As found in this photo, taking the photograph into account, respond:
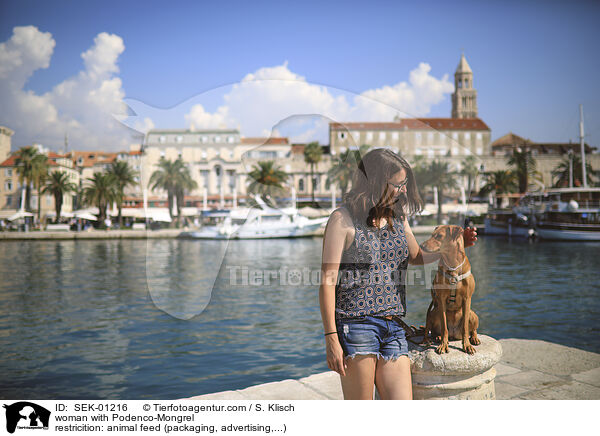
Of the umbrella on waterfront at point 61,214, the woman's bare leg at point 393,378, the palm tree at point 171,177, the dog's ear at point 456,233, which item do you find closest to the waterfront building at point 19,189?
the umbrella on waterfront at point 61,214

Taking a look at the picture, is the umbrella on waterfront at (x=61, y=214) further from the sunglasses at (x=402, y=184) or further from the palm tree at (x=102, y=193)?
the sunglasses at (x=402, y=184)

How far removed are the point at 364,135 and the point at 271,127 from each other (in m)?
0.81

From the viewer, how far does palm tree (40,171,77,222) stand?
49125 mm

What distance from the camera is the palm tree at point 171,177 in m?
4.04

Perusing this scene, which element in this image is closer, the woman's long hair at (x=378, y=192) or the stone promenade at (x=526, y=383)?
the woman's long hair at (x=378, y=192)

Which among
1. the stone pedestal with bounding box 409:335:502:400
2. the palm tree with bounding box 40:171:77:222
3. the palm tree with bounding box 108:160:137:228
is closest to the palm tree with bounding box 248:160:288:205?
the stone pedestal with bounding box 409:335:502:400

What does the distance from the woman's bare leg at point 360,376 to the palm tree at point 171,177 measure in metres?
2.31

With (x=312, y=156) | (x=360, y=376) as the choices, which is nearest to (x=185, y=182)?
(x=312, y=156)

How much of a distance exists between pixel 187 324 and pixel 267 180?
627 cm

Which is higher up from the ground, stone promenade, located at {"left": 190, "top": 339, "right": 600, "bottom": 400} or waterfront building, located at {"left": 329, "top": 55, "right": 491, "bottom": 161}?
waterfront building, located at {"left": 329, "top": 55, "right": 491, "bottom": 161}

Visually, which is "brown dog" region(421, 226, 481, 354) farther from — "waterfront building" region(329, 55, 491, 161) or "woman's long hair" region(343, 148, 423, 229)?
"waterfront building" region(329, 55, 491, 161)

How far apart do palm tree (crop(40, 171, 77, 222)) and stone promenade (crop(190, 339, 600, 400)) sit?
163 feet

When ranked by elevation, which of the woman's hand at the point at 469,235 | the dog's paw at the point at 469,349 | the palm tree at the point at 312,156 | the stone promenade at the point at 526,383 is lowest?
the stone promenade at the point at 526,383
